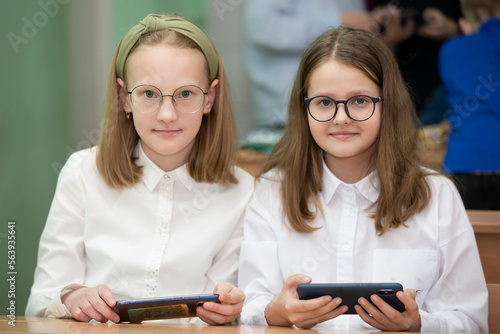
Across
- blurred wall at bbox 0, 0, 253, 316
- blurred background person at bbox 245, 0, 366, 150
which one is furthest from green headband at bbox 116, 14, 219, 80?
blurred background person at bbox 245, 0, 366, 150

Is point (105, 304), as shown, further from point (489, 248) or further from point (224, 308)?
point (489, 248)

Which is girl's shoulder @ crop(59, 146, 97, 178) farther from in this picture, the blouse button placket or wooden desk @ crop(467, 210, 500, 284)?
wooden desk @ crop(467, 210, 500, 284)

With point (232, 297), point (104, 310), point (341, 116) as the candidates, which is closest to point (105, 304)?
point (104, 310)

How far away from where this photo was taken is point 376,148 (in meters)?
1.92

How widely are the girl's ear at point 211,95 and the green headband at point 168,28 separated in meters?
0.02

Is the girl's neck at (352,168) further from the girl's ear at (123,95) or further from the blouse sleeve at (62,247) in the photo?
the blouse sleeve at (62,247)

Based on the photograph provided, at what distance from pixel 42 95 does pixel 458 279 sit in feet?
6.24

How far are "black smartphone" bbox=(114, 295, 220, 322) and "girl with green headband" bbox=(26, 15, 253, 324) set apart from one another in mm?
312

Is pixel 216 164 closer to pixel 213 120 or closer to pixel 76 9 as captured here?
pixel 213 120

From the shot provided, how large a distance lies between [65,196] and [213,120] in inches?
19.4

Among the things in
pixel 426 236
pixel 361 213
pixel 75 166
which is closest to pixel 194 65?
pixel 75 166

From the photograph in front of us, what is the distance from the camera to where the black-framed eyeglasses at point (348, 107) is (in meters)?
1.82

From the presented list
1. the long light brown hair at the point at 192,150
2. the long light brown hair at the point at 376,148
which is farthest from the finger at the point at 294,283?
the long light brown hair at the point at 192,150

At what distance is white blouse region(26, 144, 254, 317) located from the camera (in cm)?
188
